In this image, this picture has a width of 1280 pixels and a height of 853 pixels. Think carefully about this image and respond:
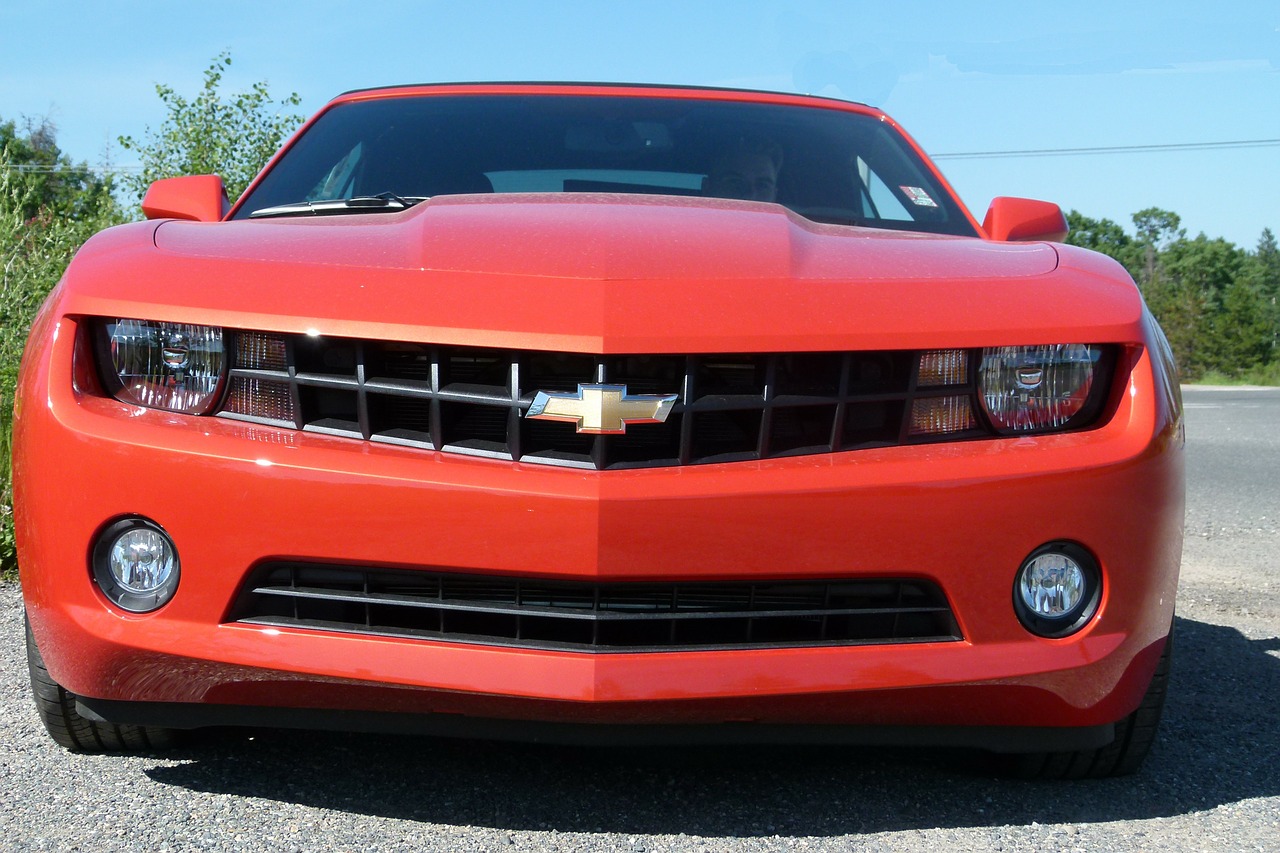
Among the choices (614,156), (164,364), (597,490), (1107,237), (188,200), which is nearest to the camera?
(597,490)

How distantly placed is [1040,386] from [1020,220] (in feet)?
3.40

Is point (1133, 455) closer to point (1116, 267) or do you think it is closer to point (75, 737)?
point (1116, 267)

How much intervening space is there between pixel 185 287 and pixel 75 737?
978 mm

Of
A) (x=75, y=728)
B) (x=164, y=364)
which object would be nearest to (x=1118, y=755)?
(x=164, y=364)

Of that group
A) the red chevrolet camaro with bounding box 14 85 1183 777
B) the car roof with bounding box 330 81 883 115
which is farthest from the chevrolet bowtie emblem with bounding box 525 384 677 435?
the car roof with bounding box 330 81 883 115

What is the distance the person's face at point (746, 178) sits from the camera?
11.0ft

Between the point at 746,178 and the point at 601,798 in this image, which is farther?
the point at 746,178

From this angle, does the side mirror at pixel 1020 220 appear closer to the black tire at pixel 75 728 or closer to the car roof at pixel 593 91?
the car roof at pixel 593 91

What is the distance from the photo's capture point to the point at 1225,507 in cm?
727

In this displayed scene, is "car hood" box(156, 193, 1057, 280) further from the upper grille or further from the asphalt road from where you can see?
the asphalt road

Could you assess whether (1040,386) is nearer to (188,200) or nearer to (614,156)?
(614,156)

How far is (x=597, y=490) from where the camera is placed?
2.01 m

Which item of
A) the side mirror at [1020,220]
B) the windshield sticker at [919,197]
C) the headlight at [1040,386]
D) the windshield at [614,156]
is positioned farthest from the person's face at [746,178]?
the headlight at [1040,386]

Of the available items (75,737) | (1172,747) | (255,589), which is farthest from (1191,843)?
(75,737)
